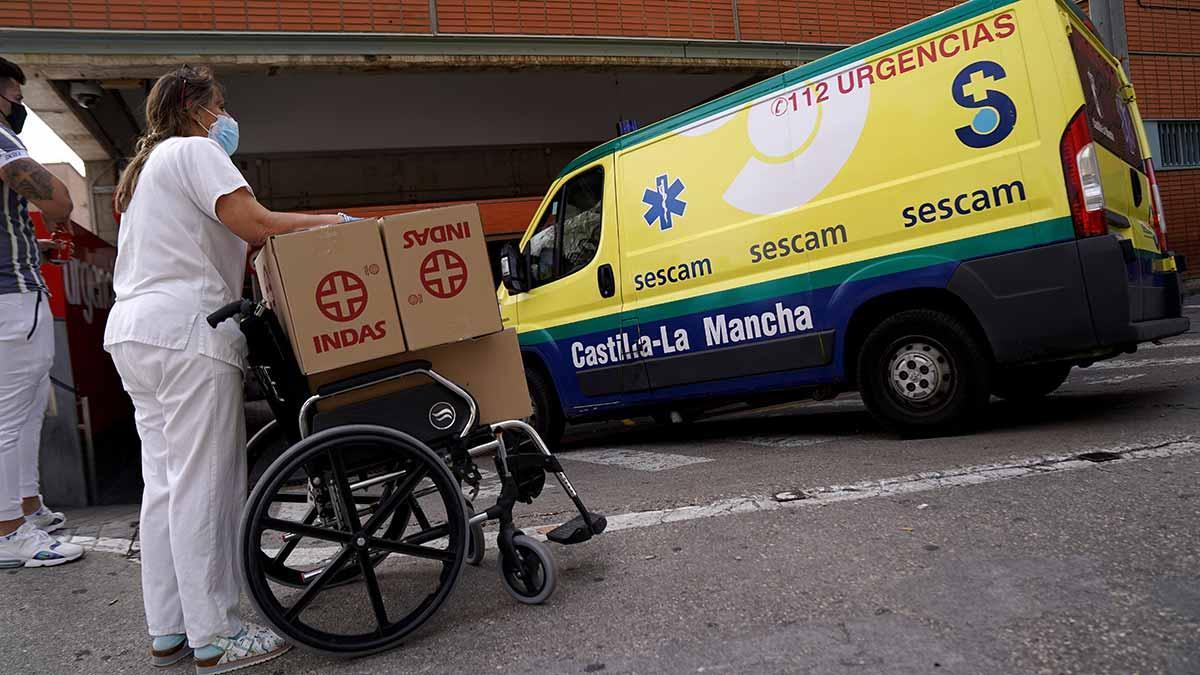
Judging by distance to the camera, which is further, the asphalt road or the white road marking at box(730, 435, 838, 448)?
the white road marking at box(730, 435, 838, 448)

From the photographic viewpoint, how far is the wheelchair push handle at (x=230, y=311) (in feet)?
7.47

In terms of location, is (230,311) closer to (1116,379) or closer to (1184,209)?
(1116,379)

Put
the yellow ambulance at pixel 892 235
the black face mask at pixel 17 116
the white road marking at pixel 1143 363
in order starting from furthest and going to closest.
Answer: the white road marking at pixel 1143 363
the yellow ambulance at pixel 892 235
the black face mask at pixel 17 116

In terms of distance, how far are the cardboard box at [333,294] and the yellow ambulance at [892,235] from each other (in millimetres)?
2939

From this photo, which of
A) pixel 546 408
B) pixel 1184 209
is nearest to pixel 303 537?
pixel 546 408

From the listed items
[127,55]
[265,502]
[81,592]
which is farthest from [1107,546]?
[127,55]

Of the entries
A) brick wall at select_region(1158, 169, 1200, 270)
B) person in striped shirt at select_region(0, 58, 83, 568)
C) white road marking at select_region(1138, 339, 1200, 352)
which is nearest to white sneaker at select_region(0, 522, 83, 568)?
person in striped shirt at select_region(0, 58, 83, 568)

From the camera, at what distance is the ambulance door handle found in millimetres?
5668

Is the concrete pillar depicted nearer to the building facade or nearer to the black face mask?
the building facade

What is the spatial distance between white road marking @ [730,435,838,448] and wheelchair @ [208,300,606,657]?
2.58 meters

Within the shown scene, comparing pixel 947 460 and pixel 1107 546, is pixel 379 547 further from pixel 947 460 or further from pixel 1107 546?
pixel 947 460

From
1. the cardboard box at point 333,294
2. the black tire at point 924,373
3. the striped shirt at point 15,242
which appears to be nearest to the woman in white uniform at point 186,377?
the cardboard box at point 333,294

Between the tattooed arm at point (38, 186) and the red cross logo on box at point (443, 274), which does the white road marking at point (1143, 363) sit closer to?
the red cross logo on box at point (443, 274)

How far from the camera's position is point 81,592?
3.13 m
